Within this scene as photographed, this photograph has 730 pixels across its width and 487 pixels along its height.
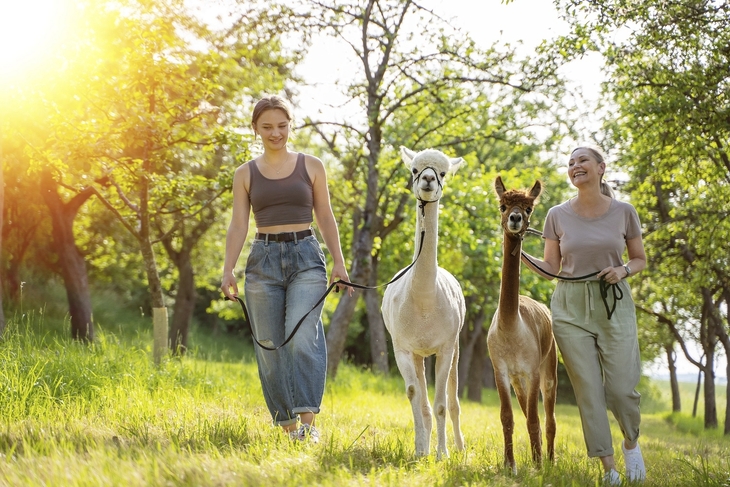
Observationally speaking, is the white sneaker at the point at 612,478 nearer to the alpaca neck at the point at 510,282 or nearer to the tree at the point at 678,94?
the alpaca neck at the point at 510,282

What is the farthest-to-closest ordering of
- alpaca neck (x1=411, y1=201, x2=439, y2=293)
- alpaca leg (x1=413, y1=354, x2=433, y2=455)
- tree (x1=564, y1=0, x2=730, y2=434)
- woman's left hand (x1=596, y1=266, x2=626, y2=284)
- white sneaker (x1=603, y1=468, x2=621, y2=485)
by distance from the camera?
1. tree (x1=564, y1=0, x2=730, y2=434)
2. alpaca neck (x1=411, y1=201, x2=439, y2=293)
3. alpaca leg (x1=413, y1=354, x2=433, y2=455)
4. woman's left hand (x1=596, y1=266, x2=626, y2=284)
5. white sneaker (x1=603, y1=468, x2=621, y2=485)

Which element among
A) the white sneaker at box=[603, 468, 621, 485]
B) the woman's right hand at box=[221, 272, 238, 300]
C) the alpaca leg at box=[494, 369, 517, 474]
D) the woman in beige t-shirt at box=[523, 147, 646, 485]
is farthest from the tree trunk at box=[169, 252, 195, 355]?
the white sneaker at box=[603, 468, 621, 485]

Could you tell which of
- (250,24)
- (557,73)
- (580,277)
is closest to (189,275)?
(250,24)

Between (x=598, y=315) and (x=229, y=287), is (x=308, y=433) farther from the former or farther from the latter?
(x=598, y=315)

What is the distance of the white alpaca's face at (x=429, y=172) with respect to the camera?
5301 millimetres

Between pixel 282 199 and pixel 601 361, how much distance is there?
8.28ft

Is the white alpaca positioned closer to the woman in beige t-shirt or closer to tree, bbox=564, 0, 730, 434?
the woman in beige t-shirt

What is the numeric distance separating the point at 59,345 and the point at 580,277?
16.0 ft

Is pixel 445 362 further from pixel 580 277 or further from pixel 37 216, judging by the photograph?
pixel 37 216

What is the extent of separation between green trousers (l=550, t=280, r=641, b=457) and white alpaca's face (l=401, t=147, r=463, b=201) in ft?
4.04

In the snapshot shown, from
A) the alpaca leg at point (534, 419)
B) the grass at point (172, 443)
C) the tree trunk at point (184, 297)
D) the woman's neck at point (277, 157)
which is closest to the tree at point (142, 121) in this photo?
the grass at point (172, 443)

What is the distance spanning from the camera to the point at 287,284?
16.7ft

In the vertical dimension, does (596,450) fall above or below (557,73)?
below

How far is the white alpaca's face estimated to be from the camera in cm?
530
